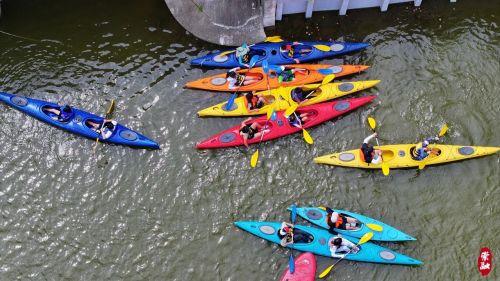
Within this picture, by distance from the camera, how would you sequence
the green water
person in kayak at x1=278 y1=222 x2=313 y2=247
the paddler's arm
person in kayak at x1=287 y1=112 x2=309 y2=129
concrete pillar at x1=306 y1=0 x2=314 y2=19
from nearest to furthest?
person in kayak at x1=278 y1=222 x2=313 y2=247 → the green water → the paddler's arm → person in kayak at x1=287 y1=112 x2=309 y2=129 → concrete pillar at x1=306 y1=0 x2=314 y2=19

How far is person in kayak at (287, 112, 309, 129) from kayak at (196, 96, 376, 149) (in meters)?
0.08

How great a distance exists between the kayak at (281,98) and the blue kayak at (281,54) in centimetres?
131

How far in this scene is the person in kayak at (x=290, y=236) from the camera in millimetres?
14312

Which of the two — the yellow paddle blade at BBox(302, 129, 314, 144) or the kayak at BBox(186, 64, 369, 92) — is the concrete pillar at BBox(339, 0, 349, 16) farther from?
the yellow paddle blade at BBox(302, 129, 314, 144)

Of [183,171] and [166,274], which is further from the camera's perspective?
[183,171]

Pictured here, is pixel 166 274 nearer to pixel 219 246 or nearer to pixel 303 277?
pixel 219 246

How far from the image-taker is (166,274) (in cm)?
1419

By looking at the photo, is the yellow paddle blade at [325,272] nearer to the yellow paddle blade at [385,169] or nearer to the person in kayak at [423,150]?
the yellow paddle blade at [385,169]

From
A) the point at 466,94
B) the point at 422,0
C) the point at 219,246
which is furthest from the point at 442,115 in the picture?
the point at 219,246

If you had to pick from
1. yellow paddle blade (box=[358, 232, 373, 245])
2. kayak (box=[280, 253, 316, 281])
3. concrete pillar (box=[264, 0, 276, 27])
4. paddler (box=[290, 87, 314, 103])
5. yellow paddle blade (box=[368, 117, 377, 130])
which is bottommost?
kayak (box=[280, 253, 316, 281])

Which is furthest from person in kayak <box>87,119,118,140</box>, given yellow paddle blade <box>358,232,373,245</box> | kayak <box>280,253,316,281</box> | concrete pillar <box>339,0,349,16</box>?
concrete pillar <box>339,0,349,16</box>

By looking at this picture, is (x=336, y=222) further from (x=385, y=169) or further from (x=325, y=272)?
(x=385, y=169)

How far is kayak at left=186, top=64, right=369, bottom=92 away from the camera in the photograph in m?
17.3

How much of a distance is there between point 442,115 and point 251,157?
6788 mm
